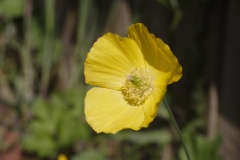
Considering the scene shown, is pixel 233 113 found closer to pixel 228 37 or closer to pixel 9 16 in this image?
pixel 228 37

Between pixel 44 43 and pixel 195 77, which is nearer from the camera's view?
pixel 195 77

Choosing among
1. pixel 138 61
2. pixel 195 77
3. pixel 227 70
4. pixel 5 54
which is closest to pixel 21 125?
pixel 5 54

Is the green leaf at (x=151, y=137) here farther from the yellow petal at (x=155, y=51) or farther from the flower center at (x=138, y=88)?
the yellow petal at (x=155, y=51)

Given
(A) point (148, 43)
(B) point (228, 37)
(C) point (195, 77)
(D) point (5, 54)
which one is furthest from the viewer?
(D) point (5, 54)

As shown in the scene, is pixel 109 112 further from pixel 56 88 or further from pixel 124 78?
pixel 56 88

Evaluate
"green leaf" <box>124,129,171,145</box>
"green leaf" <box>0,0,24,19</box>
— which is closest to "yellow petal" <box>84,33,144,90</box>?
"green leaf" <box>124,129,171,145</box>

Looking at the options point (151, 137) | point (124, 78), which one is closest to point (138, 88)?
point (124, 78)

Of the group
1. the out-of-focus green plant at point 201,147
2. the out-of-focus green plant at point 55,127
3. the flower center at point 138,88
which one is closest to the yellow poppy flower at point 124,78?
the flower center at point 138,88
